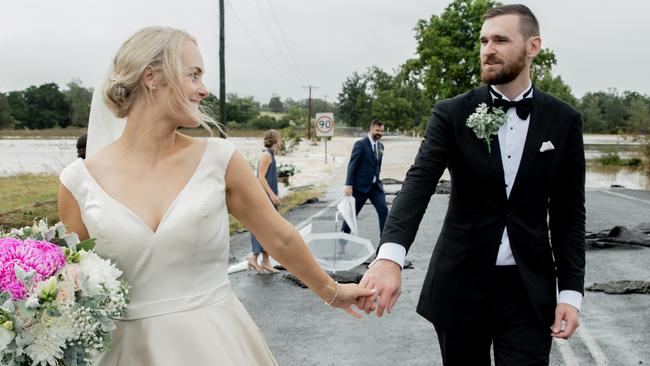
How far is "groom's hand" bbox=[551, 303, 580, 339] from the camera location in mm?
3293

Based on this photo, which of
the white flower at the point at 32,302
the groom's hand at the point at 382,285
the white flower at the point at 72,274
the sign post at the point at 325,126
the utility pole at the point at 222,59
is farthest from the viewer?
the sign post at the point at 325,126

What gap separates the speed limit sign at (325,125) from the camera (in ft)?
145

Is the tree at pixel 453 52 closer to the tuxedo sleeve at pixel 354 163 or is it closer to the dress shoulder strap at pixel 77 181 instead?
the tuxedo sleeve at pixel 354 163

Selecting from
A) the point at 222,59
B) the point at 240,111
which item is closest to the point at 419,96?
the point at 240,111

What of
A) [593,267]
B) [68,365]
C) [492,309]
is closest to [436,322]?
[492,309]

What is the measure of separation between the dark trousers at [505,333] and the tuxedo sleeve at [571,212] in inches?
9.6

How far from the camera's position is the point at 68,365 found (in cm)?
221

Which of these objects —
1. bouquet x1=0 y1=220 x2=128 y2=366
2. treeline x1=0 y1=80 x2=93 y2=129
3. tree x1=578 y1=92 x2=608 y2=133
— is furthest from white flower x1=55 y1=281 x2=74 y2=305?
tree x1=578 y1=92 x2=608 y2=133

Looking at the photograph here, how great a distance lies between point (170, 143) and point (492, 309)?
168 cm

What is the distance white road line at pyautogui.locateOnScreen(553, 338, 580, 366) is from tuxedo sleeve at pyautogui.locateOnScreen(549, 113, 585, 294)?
2.79 metres

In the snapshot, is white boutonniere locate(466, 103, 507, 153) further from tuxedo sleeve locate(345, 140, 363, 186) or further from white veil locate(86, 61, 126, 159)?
tuxedo sleeve locate(345, 140, 363, 186)

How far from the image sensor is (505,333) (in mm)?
3312

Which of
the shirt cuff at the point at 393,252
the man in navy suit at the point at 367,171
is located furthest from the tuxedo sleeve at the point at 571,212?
the man in navy suit at the point at 367,171

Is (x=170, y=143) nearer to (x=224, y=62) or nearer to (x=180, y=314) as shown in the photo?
(x=180, y=314)
